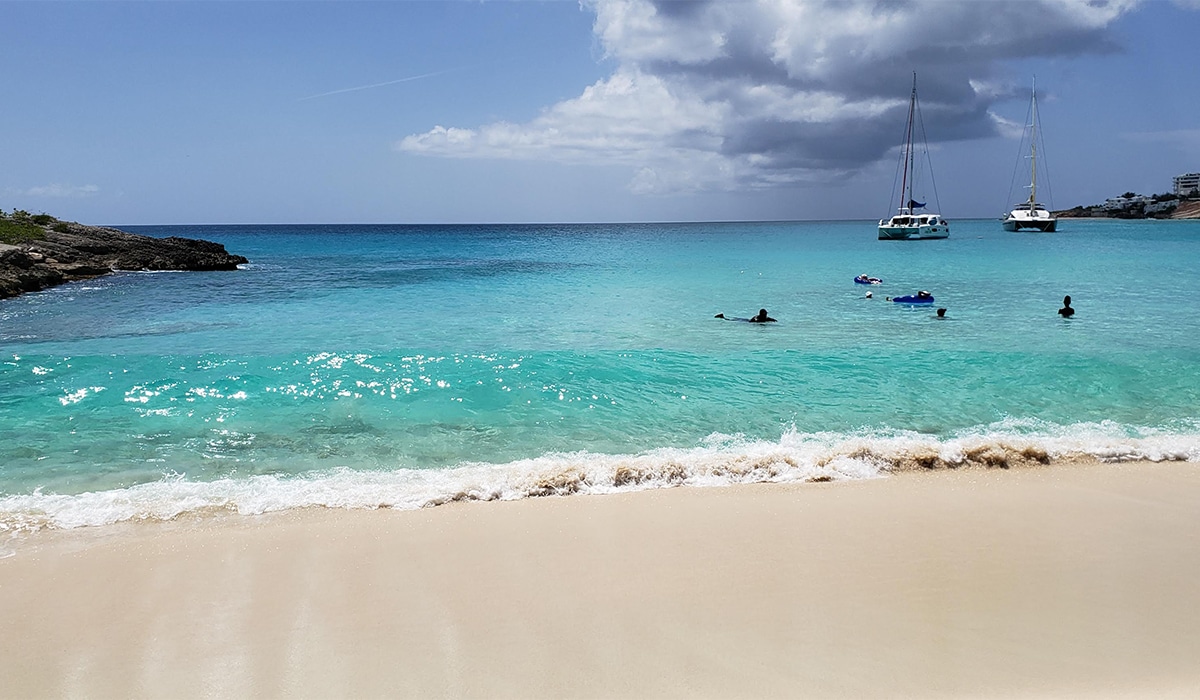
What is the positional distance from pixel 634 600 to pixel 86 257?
37317 millimetres

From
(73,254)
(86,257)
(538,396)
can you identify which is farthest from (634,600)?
(86,257)

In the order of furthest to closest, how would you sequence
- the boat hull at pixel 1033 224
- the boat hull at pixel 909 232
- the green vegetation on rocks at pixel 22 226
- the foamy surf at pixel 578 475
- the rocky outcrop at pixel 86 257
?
the boat hull at pixel 1033 224
the boat hull at pixel 909 232
the green vegetation on rocks at pixel 22 226
the rocky outcrop at pixel 86 257
the foamy surf at pixel 578 475

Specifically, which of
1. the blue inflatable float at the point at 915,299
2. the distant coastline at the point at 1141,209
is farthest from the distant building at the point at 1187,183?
the blue inflatable float at the point at 915,299

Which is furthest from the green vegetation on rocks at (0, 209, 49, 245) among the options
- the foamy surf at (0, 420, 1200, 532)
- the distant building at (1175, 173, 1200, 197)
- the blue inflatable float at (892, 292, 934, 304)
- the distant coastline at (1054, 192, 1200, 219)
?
the distant building at (1175, 173, 1200, 197)

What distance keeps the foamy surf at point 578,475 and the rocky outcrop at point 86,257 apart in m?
23.0

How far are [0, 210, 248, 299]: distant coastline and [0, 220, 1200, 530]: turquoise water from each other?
4312mm

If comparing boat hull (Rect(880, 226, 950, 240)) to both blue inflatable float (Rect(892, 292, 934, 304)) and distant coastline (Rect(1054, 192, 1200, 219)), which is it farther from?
distant coastline (Rect(1054, 192, 1200, 219))

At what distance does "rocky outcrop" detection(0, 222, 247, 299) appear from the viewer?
2538 centimetres

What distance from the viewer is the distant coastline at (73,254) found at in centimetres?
2557

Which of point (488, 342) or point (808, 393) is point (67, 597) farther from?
point (488, 342)

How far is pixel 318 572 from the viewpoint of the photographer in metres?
5.23

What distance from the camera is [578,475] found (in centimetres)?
705

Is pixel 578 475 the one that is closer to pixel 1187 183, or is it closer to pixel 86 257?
pixel 86 257

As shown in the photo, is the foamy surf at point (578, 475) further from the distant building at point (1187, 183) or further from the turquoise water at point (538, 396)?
the distant building at point (1187, 183)
